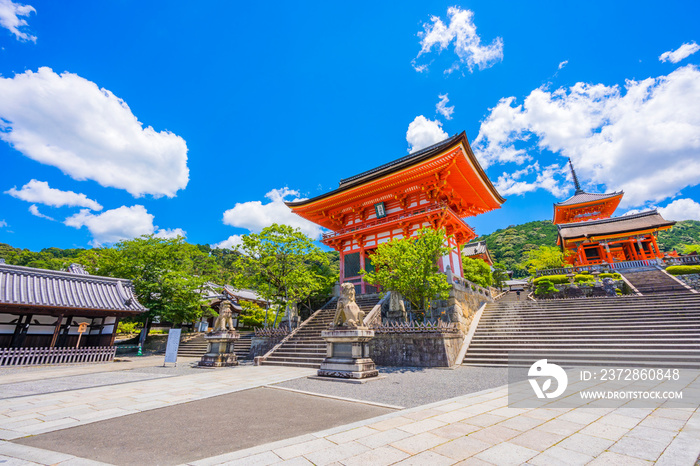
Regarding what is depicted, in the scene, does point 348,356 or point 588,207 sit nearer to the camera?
point 348,356

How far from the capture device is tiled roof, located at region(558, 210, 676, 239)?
26875 millimetres

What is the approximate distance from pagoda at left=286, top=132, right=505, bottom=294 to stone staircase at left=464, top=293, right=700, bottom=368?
17.4ft

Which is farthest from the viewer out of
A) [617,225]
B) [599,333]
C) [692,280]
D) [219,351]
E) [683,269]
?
[617,225]

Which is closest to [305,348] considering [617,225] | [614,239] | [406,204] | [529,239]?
[406,204]

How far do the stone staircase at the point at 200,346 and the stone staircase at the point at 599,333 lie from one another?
11376 mm

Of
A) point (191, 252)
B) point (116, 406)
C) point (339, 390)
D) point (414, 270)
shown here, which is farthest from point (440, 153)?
point (191, 252)

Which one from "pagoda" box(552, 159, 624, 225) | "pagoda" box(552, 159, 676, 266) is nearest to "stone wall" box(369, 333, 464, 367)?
"pagoda" box(552, 159, 676, 266)

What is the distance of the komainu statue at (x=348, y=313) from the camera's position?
363 inches

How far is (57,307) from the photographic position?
48.6 ft

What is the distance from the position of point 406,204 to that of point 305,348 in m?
11.5

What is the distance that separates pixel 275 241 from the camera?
16141 millimetres

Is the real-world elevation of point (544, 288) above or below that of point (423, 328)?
above

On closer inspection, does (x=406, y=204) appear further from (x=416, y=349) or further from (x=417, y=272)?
(x=416, y=349)

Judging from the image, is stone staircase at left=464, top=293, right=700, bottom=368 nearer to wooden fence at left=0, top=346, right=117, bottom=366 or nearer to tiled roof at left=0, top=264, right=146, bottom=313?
wooden fence at left=0, top=346, right=117, bottom=366
